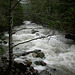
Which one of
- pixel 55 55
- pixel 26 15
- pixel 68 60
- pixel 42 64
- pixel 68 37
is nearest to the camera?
pixel 26 15

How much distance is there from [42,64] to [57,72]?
1.19 metres

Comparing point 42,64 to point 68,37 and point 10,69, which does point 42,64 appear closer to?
point 10,69

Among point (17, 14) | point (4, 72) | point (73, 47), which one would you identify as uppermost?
point (17, 14)

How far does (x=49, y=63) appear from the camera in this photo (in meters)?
7.60

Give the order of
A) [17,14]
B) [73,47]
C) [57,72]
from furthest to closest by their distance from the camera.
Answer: [73,47]
[57,72]
[17,14]

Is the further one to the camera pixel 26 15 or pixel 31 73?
pixel 31 73

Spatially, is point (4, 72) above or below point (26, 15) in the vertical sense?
below

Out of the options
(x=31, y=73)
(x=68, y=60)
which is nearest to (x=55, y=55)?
(x=68, y=60)

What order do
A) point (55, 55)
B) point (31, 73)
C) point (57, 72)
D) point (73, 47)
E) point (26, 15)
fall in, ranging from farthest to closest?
point (73, 47), point (55, 55), point (57, 72), point (31, 73), point (26, 15)

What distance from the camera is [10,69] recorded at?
5352mm

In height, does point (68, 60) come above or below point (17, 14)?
below

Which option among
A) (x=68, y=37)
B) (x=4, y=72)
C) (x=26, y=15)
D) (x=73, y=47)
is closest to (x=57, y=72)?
(x=4, y=72)

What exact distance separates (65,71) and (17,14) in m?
4.59

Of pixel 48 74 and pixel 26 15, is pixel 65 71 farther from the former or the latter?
pixel 26 15
